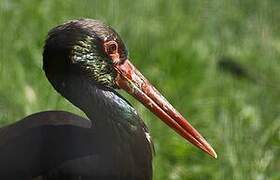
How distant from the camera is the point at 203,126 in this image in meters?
6.69

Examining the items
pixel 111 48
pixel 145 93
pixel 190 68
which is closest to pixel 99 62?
pixel 111 48

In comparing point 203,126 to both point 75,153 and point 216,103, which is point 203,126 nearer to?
point 216,103

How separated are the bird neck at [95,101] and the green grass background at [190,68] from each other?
106 centimetres

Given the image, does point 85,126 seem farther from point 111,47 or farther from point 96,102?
point 111,47

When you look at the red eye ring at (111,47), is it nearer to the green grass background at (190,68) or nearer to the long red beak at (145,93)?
the long red beak at (145,93)

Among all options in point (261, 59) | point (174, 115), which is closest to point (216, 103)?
point (261, 59)

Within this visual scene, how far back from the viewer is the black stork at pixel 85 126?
16.3 feet

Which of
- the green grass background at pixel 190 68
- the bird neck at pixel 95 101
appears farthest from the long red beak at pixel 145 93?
the green grass background at pixel 190 68

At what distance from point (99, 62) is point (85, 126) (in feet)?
0.99

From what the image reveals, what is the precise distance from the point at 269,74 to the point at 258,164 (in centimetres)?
145

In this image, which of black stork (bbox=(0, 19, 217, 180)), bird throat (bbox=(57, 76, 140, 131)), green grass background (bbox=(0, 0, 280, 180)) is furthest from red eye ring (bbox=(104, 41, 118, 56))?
green grass background (bbox=(0, 0, 280, 180))

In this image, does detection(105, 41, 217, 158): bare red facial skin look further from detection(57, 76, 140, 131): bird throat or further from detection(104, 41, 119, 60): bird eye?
detection(57, 76, 140, 131): bird throat

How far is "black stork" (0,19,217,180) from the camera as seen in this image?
4969 mm

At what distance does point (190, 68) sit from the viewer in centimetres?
714
